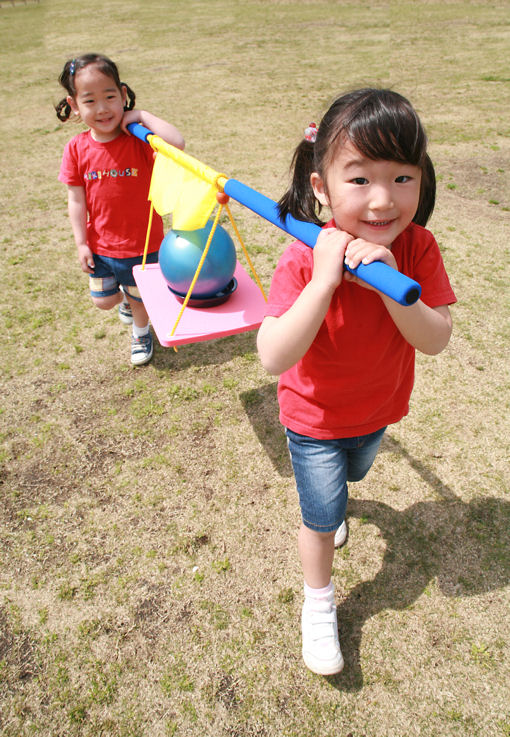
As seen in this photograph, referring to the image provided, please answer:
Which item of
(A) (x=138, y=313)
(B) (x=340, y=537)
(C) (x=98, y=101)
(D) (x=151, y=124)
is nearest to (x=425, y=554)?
(B) (x=340, y=537)

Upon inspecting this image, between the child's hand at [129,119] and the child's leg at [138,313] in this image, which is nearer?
the child's hand at [129,119]

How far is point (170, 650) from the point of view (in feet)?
→ 6.62

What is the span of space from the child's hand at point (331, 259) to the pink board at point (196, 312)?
1.32 m

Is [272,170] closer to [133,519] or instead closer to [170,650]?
[133,519]

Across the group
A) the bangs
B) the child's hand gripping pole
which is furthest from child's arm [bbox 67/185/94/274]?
the bangs

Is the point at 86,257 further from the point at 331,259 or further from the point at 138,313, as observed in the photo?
the point at 331,259

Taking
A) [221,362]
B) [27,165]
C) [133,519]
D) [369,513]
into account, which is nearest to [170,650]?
[133,519]

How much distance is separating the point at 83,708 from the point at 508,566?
174cm

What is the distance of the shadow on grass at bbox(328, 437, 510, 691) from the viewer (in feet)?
6.93

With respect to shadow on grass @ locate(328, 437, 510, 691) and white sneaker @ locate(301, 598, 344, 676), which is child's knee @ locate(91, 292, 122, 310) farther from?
white sneaker @ locate(301, 598, 344, 676)

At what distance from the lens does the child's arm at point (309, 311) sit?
1.32 meters

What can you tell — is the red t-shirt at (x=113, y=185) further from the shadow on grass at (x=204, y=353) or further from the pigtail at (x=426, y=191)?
the pigtail at (x=426, y=191)

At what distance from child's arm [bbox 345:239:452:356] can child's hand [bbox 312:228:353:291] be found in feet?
0.08

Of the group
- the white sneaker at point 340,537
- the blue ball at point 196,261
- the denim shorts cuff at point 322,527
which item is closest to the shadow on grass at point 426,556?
the white sneaker at point 340,537
